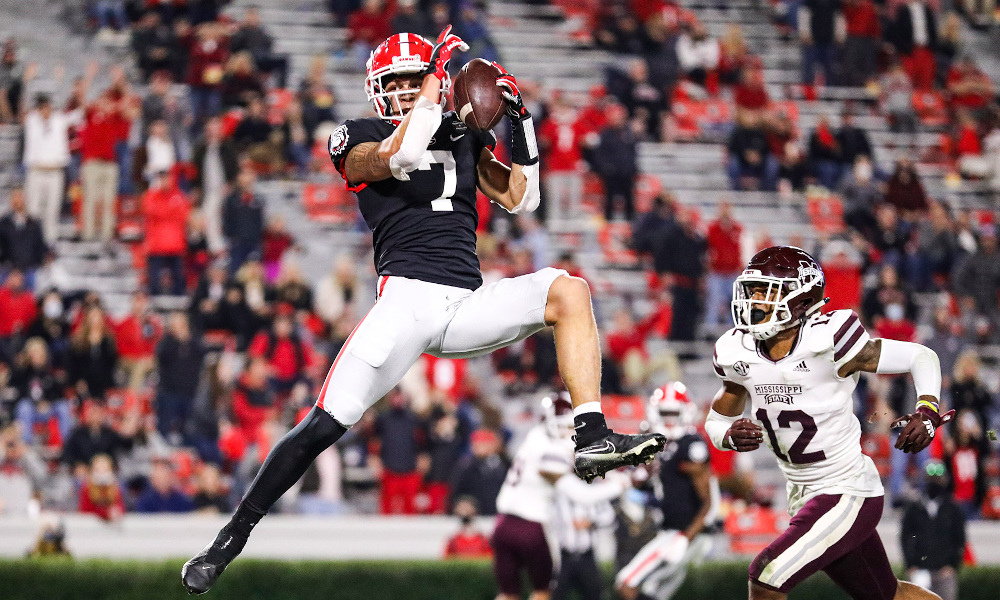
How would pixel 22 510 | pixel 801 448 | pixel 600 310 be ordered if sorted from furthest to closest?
pixel 600 310 → pixel 22 510 → pixel 801 448

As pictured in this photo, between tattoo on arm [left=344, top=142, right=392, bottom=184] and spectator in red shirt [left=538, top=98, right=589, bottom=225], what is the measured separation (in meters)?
9.74

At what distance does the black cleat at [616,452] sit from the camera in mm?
4652

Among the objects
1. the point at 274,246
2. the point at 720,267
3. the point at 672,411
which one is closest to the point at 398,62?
the point at 672,411

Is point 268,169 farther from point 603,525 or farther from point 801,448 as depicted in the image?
point 801,448

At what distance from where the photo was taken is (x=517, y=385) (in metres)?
13.1

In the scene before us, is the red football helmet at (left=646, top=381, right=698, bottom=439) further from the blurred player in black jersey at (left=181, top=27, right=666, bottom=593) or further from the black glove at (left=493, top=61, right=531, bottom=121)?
the black glove at (left=493, top=61, right=531, bottom=121)

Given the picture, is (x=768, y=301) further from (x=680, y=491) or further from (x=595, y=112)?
(x=595, y=112)

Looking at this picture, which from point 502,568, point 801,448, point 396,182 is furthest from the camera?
point 502,568

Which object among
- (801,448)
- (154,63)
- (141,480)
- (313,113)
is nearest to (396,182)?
(801,448)

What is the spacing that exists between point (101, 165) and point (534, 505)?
287 inches

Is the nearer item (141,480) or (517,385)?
(141,480)

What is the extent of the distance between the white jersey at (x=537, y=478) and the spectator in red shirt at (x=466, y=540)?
1.64 metres

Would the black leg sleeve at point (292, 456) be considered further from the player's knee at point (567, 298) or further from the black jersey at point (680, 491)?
the black jersey at point (680, 491)

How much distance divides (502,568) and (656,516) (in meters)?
1.35
